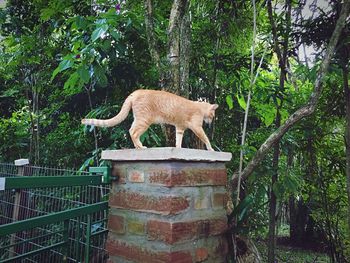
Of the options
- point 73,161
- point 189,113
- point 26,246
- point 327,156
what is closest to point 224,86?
point 327,156

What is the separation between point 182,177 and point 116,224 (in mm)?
400

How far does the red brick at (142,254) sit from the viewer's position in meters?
1.11

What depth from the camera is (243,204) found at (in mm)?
1493

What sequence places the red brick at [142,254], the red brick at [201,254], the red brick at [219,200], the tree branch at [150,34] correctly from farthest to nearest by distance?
the tree branch at [150,34]
the red brick at [219,200]
the red brick at [201,254]
the red brick at [142,254]

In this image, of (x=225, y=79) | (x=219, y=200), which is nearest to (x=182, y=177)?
(x=219, y=200)

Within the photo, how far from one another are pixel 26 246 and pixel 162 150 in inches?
88.8

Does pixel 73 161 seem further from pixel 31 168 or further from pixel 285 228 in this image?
pixel 285 228

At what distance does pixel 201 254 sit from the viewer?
1243mm

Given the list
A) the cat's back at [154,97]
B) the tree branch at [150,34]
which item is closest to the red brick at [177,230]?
the cat's back at [154,97]

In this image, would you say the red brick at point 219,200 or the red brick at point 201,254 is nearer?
the red brick at point 201,254

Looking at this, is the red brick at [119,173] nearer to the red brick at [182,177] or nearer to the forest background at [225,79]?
the red brick at [182,177]

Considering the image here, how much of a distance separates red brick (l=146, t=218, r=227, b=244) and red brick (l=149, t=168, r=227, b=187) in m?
0.16

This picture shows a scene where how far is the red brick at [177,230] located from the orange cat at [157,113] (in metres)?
0.40

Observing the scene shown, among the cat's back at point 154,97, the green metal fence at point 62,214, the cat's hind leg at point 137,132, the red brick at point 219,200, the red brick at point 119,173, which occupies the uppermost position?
the cat's back at point 154,97
